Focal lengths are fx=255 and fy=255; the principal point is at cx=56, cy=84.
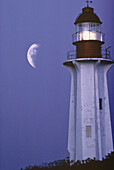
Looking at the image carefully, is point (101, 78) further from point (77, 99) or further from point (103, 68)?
point (77, 99)

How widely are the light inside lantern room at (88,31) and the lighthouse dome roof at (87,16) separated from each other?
0.79 feet

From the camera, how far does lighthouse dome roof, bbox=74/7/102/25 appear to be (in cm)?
1559

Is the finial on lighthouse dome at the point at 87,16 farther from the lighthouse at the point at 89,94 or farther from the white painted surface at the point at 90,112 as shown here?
the white painted surface at the point at 90,112

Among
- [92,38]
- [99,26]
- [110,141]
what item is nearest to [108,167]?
[110,141]

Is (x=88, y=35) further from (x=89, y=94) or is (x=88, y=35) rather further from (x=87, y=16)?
(x=89, y=94)

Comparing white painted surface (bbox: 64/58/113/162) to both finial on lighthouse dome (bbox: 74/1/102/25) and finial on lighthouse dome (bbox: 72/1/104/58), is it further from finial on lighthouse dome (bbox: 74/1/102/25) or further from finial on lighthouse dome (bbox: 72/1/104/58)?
finial on lighthouse dome (bbox: 74/1/102/25)

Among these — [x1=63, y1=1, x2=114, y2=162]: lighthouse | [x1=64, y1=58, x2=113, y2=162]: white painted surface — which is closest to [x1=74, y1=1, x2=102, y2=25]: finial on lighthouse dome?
[x1=63, y1=1, x2=114, y2=162]: lighthouse

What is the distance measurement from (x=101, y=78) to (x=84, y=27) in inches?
131

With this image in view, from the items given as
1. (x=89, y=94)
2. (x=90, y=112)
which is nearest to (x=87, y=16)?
(x=89, y=94)

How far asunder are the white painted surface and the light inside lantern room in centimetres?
156

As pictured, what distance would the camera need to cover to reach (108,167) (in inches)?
426

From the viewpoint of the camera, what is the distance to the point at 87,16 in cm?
1568

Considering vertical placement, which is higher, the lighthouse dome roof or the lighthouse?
the lighthouse dome roof

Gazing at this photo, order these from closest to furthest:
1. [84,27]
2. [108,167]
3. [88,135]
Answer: [108,167]
[88,135]
[84,27]
